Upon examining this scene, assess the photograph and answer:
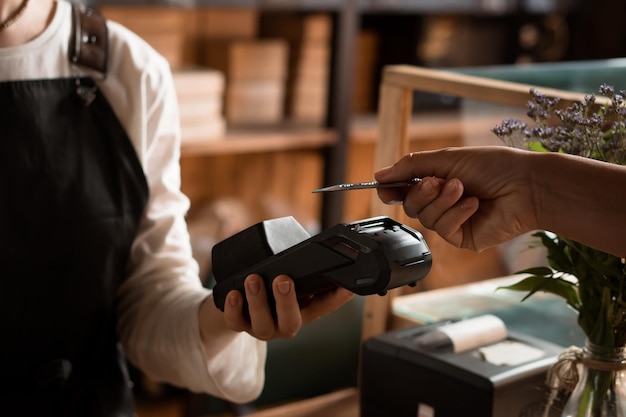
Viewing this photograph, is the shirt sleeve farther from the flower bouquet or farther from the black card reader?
the flower bouquet

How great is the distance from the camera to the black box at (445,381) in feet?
3.89

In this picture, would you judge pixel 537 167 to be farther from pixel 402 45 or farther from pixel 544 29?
pixel 544 29

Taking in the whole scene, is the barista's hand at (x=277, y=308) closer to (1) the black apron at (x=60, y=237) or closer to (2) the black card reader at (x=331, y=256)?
(2) the black card reader at (x=331, y=256)

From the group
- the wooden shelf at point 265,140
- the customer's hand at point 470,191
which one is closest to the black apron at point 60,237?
the customer's hand at point 470,191

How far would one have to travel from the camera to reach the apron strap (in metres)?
1.33

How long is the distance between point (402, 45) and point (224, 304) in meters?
2.52

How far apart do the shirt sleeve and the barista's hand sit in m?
0.23

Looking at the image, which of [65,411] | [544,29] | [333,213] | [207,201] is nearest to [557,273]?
[65,411]

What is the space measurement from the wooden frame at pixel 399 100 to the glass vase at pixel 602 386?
0.46m

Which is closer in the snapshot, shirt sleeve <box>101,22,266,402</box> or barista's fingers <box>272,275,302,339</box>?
barista's fingers <box>272,275,302,339</box>

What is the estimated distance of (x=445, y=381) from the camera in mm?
1228

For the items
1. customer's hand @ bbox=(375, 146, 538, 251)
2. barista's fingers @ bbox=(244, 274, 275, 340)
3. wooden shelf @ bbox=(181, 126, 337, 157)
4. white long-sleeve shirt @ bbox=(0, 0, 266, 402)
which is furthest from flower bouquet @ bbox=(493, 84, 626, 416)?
wooden shelf @ bbox=(181, 126, 337, 157)

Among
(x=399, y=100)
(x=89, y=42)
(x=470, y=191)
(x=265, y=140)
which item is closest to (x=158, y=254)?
(x=89, y=42)

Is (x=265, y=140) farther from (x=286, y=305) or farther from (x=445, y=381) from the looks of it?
(x=286, y=305)
